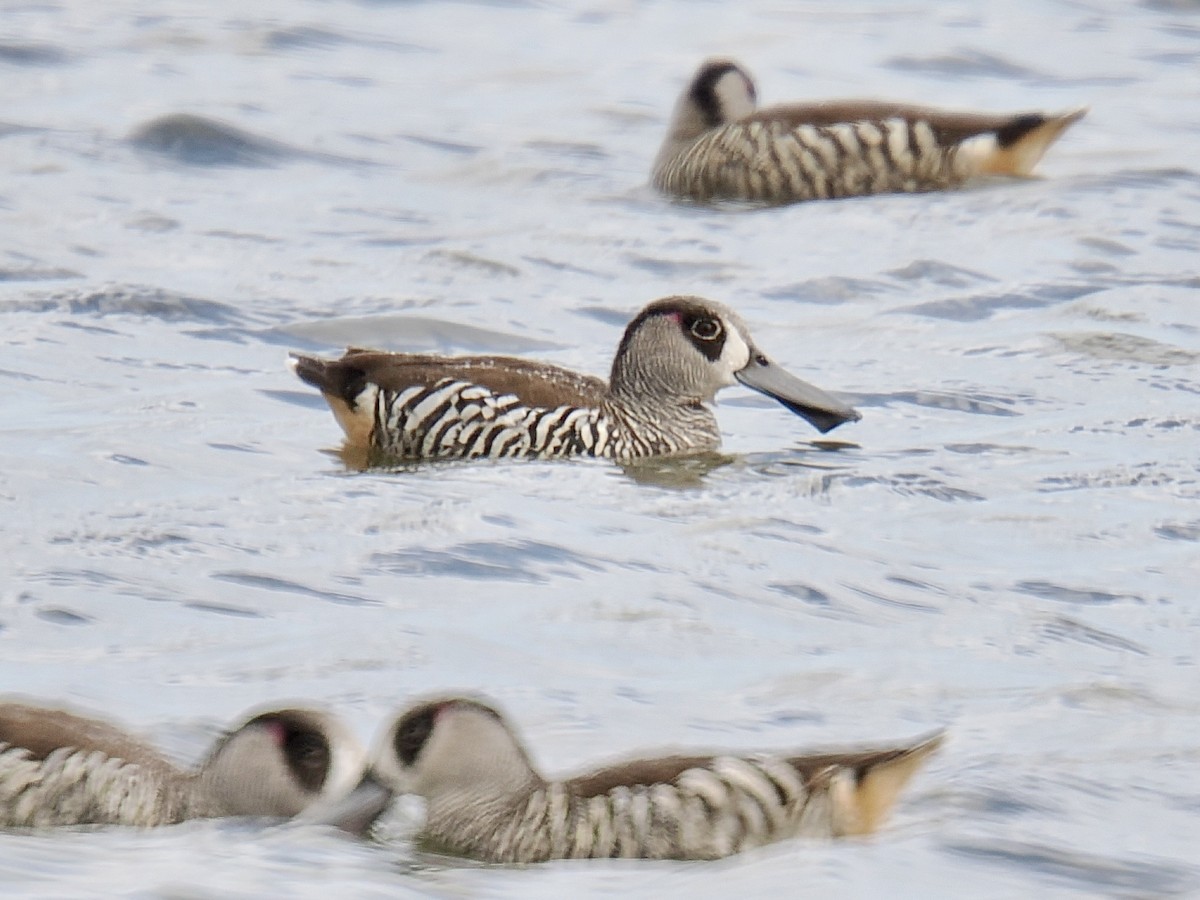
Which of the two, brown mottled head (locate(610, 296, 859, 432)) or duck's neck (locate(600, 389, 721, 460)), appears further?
brown mottled head (locate(610, 296, 859, 432))

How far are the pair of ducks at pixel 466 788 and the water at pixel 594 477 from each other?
81 mm

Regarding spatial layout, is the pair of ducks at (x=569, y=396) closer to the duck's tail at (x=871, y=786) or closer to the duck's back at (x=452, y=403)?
the duck's back at (x=452, y=403)

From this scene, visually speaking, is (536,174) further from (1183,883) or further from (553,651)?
(1183,883)

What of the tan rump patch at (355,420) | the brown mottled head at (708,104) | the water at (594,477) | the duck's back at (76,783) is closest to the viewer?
the duck's back at (76,783)

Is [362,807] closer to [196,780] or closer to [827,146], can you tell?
[196,780]

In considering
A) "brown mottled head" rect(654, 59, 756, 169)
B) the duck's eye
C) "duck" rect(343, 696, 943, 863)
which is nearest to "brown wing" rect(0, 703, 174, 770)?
"duck" rect(343, 696, 943, 863)

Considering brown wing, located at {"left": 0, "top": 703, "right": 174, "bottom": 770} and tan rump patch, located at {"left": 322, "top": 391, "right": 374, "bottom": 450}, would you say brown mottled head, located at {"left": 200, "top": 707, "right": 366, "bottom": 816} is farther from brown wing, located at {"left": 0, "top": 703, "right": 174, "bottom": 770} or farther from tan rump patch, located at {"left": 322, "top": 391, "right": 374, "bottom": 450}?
tan rump patch, located at {"left": 322, "top": 391, "right": 374, "bottom": 450}

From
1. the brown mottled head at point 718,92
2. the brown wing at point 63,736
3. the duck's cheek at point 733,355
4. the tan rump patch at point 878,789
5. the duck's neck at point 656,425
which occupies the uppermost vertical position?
the brown mottled head at point 718,92

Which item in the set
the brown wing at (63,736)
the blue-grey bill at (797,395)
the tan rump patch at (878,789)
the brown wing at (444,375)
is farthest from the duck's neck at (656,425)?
the tan rump patch at (878,789)

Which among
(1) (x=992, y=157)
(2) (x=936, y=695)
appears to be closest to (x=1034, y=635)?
(2) (x=936, y=695)

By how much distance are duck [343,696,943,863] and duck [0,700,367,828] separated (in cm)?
15

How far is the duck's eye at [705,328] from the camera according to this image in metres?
11.1

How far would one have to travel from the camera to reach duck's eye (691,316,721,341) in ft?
36.5

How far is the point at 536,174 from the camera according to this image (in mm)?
17156
